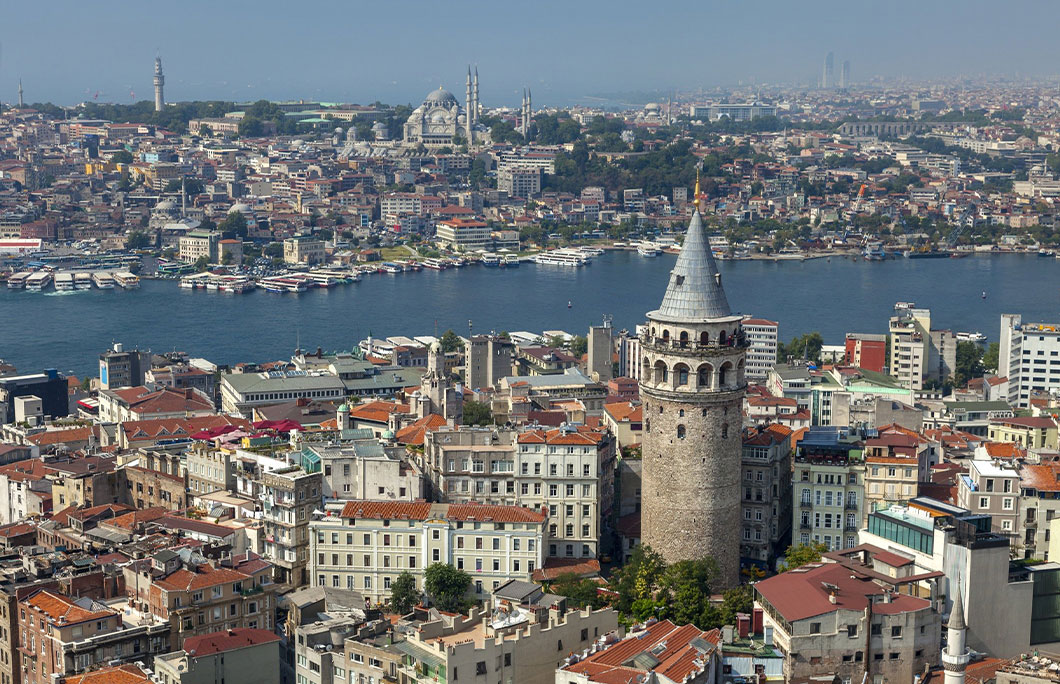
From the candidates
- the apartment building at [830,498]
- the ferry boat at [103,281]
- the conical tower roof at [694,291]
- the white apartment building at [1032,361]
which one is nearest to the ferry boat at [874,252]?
the ferry boat at [103,281]

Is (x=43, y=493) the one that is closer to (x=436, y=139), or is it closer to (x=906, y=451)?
(x=906, y=451)

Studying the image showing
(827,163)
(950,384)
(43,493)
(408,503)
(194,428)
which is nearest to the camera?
(408,503)

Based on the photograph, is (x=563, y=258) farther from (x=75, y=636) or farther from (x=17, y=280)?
(x=75, y=636)

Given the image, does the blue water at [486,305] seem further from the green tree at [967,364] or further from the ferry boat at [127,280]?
the green tree at [967,364]

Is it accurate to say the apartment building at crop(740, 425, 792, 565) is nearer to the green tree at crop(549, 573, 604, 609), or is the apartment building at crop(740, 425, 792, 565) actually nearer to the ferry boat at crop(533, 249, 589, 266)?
the green tree at crop(549, 573, 604, 609)

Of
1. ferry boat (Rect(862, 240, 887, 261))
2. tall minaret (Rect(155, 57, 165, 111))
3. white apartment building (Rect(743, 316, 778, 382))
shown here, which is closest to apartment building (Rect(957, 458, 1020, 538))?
white apartment building (Rect(743, 316, 778, 382))

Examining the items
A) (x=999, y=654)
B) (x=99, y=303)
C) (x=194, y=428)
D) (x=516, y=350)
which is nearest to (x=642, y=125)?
(x=99, y=303)
